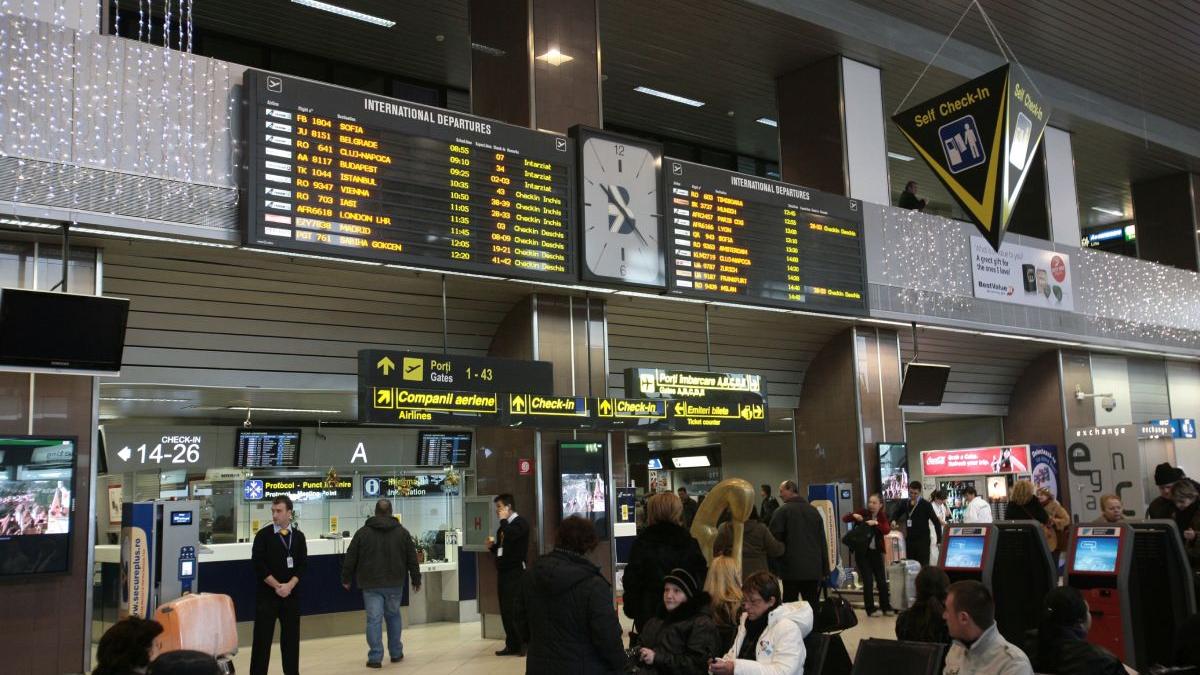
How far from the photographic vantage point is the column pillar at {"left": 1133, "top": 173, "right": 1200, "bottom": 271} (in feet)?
61.4

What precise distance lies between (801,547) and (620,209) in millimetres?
3606

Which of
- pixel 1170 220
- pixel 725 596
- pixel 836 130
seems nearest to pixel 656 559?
pixel 725 596

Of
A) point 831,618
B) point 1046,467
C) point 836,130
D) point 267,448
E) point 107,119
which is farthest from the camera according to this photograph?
point 1046,467

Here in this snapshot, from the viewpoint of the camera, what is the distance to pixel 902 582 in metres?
11.8

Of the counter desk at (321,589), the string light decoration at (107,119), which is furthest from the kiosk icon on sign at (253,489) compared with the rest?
the string light decoration at (107,119)

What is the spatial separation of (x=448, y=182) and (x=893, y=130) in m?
9.19

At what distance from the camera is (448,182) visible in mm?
8797

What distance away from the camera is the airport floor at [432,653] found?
28.9 ft

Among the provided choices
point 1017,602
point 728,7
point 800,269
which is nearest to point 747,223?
point 800,269

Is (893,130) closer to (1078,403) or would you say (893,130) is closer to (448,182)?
(1078,403)

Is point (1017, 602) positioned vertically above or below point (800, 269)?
below

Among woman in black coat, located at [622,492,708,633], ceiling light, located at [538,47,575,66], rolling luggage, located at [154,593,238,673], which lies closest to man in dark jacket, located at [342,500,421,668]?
rolling luggage, located at [154,593,238,673]

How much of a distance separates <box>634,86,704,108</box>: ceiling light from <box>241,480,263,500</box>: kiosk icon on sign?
24.1ft

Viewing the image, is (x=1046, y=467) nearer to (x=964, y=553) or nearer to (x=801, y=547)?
(x=801, y=547)
